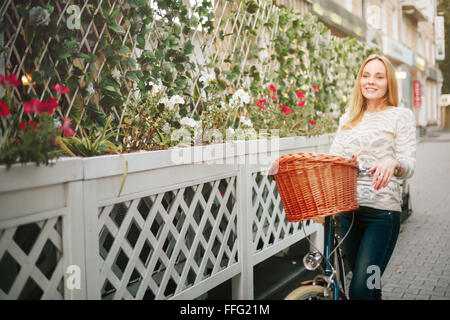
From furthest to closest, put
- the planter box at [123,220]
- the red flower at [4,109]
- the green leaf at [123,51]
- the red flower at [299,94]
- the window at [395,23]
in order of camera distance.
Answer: the window at [395,23]
the red flower at [299,94]
the green leaf at [123,51]
the planter box at [123,220]
the red flower at [4,109]

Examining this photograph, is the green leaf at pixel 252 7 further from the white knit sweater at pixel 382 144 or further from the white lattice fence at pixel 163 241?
the white knit sweater at pixel 382 144

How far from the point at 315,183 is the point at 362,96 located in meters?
0.99

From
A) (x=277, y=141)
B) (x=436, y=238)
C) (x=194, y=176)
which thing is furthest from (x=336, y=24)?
(x=194, y=176)

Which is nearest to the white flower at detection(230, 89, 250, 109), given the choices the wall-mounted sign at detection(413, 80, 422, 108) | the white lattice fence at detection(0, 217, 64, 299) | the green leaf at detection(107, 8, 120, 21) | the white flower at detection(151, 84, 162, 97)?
the white flower at detection(151, 84, 162, 97)

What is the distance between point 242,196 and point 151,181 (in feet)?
3.23

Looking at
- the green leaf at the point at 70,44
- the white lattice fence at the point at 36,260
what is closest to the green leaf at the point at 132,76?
the green leaf at the point at 70,44

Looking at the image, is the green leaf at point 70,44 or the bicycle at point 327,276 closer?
the bicycle at point 327,276

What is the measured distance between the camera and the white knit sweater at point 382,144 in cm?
253

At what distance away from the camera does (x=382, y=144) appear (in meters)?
2.61

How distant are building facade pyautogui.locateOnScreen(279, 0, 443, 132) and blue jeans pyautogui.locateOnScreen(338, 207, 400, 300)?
424cm

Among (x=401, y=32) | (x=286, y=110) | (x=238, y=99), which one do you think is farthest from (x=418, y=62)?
(x=238, y=99)

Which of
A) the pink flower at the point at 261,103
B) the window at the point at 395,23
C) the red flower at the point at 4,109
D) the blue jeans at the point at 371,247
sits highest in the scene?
the window at the point at 395,23

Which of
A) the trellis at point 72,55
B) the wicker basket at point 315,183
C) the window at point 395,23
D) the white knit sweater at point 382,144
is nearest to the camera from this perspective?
the wicker basket at point 315,183

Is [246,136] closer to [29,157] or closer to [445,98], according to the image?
[29,157]
